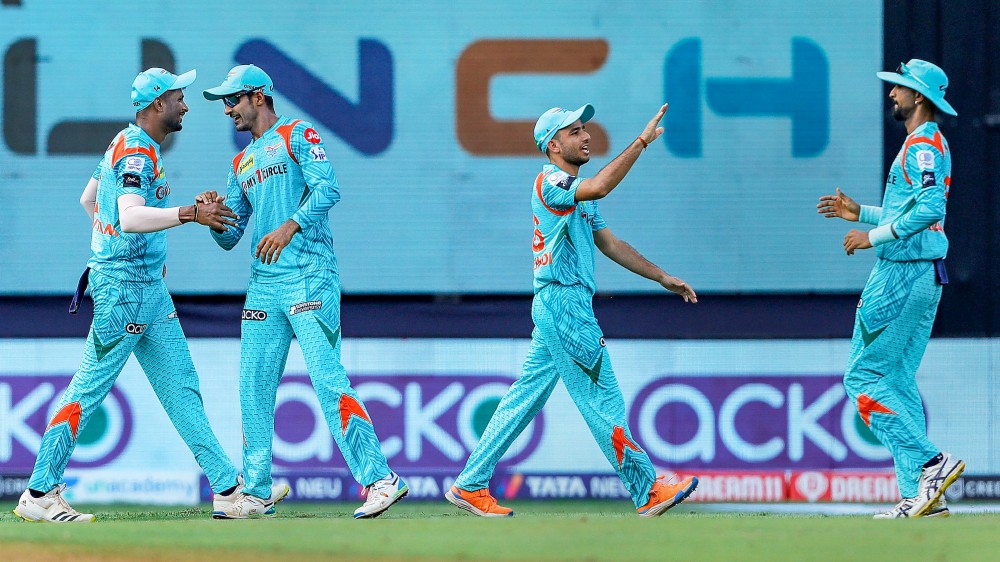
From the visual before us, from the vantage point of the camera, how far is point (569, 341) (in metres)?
6.67

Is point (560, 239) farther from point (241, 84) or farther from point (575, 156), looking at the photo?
point (241, 84)

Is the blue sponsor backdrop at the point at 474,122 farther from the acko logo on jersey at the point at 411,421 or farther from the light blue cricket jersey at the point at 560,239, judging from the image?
the light blue cricket jersey at the point at 560,239

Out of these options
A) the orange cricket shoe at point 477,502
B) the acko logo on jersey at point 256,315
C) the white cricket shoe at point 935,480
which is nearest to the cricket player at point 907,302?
the white cricket shoe at point 935,480

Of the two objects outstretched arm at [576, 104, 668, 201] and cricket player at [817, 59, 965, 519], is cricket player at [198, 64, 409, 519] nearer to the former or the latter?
outstretched arm at [576, 104, 668, 201]

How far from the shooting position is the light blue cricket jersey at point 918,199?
6438 mm

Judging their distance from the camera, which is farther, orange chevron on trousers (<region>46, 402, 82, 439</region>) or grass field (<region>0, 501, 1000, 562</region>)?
orange chevron on trousers (<region>46, 402, 82, 439</region>)

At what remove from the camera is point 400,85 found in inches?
365

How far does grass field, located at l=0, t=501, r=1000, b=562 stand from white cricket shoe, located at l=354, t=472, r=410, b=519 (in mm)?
90

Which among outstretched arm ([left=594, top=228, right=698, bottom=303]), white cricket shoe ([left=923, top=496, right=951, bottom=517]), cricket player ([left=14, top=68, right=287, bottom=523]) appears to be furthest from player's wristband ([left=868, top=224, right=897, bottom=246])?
cricket player ([left=14, top=68, right=287, bottom=523])

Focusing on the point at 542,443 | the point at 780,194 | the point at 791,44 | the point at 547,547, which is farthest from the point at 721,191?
the point at 547,547

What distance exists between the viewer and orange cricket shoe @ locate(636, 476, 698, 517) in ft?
21.6

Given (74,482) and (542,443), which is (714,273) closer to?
(542,443)

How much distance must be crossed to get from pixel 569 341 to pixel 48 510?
7.96 ft

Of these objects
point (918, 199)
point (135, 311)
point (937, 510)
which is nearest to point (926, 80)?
point (918, 199)
